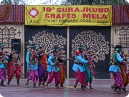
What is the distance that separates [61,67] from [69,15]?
6.03 meters

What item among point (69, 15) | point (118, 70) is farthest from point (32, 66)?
point (69, 15)

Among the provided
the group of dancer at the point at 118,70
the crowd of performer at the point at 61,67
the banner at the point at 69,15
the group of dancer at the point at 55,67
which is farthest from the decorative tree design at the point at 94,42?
the group of dancer at the point at 118,70

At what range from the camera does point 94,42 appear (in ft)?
66.7

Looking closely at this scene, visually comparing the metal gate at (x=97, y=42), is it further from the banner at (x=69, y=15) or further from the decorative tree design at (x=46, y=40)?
the decorative tree design at (x=46, y=40)

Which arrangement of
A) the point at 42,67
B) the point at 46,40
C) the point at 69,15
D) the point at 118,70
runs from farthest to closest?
the point at 46,40 < the point at 69,15 < the point at 42,67 < the point at 118,70

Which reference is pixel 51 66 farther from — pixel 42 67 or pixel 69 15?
pixel 69 15

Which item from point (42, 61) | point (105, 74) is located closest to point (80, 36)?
point (105, 74)

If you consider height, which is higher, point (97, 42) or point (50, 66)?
point (97, 42)

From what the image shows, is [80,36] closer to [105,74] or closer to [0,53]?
[105,74]

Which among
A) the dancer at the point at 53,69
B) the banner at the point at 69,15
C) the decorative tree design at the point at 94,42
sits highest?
the banner at the point at 69,15

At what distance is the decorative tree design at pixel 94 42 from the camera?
20.3m

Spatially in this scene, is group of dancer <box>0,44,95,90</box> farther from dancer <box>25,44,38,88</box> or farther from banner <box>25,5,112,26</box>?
banner <box>25,5,112,26</box>

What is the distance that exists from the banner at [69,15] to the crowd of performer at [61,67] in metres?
4.41

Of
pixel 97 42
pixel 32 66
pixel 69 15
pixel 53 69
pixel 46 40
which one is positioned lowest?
pixel 53 69
